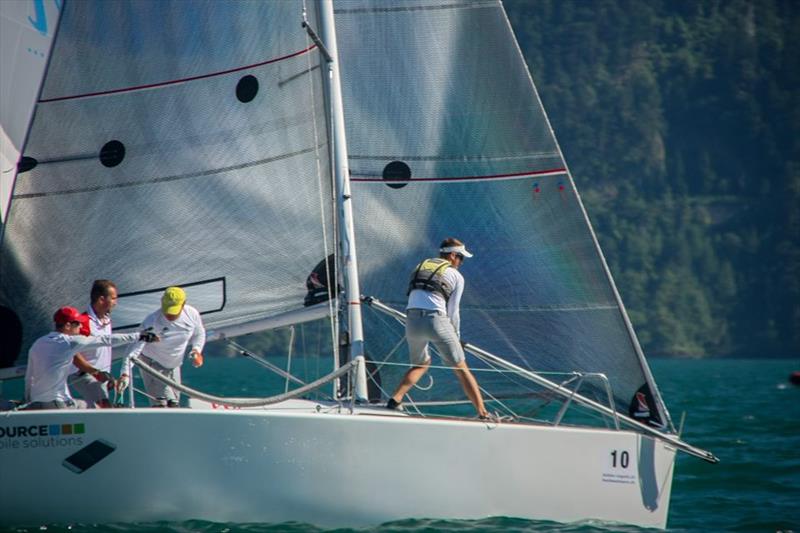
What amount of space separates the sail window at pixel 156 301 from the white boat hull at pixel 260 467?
5.08ft

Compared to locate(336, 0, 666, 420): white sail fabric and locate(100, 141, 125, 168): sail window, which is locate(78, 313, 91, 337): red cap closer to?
locate(100, 141, 125, 168): sail window

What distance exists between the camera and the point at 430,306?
28.3ft

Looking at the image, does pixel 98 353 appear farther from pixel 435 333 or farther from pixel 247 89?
pixel 247 89

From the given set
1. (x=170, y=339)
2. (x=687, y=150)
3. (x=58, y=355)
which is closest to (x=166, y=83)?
(x=170, y=339)

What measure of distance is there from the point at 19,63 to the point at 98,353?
3.18 meters

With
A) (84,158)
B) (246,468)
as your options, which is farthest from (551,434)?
(84,158)

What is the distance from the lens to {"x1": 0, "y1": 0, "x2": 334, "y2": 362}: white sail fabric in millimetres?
9523

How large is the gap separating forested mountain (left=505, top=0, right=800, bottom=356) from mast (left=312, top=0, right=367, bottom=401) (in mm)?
68827

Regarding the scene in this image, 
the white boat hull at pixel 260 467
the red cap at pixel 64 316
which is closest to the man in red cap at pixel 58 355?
the red cap at pixel 64 316

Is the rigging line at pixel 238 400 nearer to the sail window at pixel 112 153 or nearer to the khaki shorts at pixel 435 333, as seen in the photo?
the khaki shorts at pixel 435 333

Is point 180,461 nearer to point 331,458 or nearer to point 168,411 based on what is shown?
point 168,411

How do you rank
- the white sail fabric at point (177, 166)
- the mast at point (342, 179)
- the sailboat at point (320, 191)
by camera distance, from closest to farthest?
the mast at point (342, 179) < the sailboat at point (320, 191) < the white sail fabric at point (177, 166)

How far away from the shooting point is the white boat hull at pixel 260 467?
780cm

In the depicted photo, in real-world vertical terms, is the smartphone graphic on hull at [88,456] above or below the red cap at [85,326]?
below
